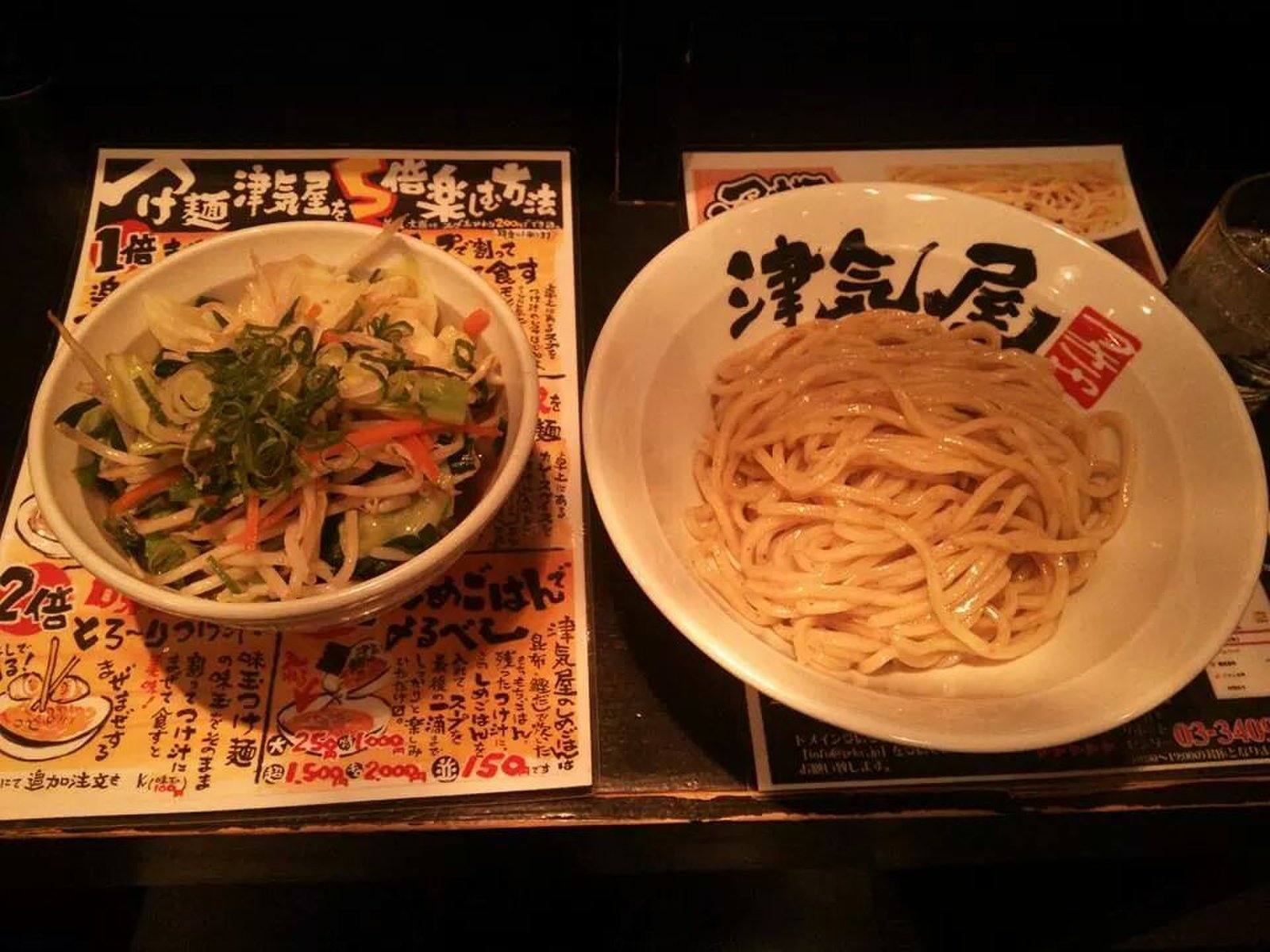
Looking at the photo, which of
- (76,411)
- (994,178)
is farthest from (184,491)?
(994,178)

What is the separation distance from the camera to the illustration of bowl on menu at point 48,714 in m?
1.22

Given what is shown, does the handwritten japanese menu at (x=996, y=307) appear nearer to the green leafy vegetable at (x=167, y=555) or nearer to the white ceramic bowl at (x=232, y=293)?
the white ceramic bowl at (x=232, y=293)

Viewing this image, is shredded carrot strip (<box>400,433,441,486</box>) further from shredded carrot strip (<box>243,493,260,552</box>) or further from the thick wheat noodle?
the thick wheat noodle

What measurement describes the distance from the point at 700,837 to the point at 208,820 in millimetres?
638

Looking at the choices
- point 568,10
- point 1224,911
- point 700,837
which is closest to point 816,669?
point 700,837

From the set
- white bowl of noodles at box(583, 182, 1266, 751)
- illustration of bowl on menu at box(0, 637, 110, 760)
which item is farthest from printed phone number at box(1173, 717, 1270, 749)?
illustration of bowl on menu at box(0, 637, 110, 760)

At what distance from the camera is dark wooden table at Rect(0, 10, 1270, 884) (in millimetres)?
1239

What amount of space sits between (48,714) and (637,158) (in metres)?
1.29

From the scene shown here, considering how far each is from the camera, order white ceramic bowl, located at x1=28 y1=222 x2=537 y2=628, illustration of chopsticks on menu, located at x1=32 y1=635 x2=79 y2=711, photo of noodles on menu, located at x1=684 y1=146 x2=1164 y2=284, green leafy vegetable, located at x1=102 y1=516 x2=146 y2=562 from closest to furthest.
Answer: white ceramic bowl, located at x1=28 y1=222 x2=537 y2=628
green leafy vegetable, located at x1=102 y1=516 x2=146 y2=562
illustration of chopsticks on menu, located at x1=32 y1=635 x2=79 y2=711
photo of noodles on menu, located at x1=684 y1=146 x2=1164 y2=284

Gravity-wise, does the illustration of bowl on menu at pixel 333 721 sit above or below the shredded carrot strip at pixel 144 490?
below

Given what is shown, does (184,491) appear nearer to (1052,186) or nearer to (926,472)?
(926,472)

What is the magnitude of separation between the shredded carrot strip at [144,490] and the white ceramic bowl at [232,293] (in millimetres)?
35

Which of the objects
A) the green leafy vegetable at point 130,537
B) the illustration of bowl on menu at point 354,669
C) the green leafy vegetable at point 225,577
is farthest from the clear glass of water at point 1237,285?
the green leafy vegetable at point 130,537

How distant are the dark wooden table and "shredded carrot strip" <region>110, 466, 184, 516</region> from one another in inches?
15.6
